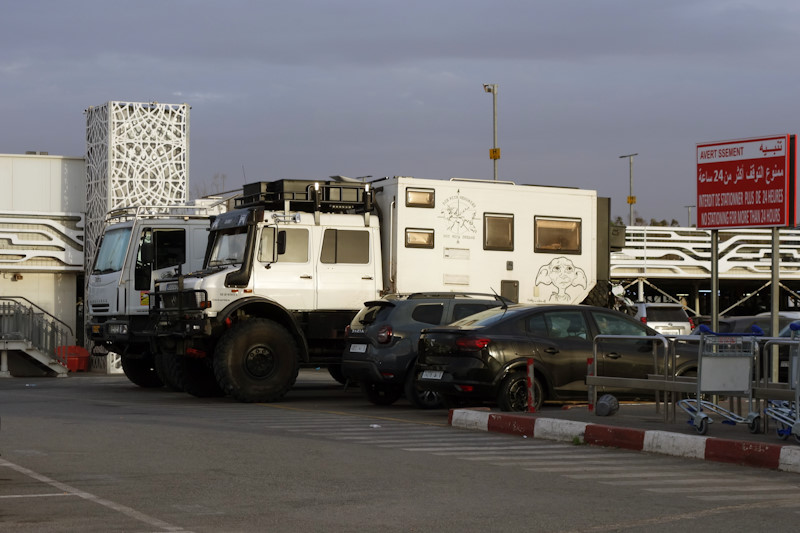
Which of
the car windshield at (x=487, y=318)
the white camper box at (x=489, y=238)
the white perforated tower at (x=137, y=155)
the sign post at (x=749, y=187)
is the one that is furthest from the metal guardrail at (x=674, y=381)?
the white perforated tower at (x=137, y=155)

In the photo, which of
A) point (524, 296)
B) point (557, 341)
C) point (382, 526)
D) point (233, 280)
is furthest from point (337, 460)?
point (524, 296)

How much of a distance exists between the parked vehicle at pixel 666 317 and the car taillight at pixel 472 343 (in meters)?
15.1

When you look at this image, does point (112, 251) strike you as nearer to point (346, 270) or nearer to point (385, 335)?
point (346, 270)

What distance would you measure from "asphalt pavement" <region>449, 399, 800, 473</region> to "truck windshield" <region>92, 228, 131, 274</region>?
10.1 m

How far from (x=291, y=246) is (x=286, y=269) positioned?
0.41m

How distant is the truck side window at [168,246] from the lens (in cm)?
2233

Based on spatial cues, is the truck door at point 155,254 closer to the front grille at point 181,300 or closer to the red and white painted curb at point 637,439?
the front grille at point 181,300

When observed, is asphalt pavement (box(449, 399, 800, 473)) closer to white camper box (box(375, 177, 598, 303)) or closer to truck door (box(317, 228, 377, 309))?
truck door (box(317, 228, 377, 309))

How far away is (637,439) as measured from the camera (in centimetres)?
1189

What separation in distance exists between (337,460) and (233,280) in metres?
8.29

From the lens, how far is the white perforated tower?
3303 centimetres

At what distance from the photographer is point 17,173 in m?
34.7

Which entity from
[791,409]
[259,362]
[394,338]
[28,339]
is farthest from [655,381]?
[28,339]

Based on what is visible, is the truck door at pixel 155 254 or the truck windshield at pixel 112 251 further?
the truck windshield at pixel 112 251
